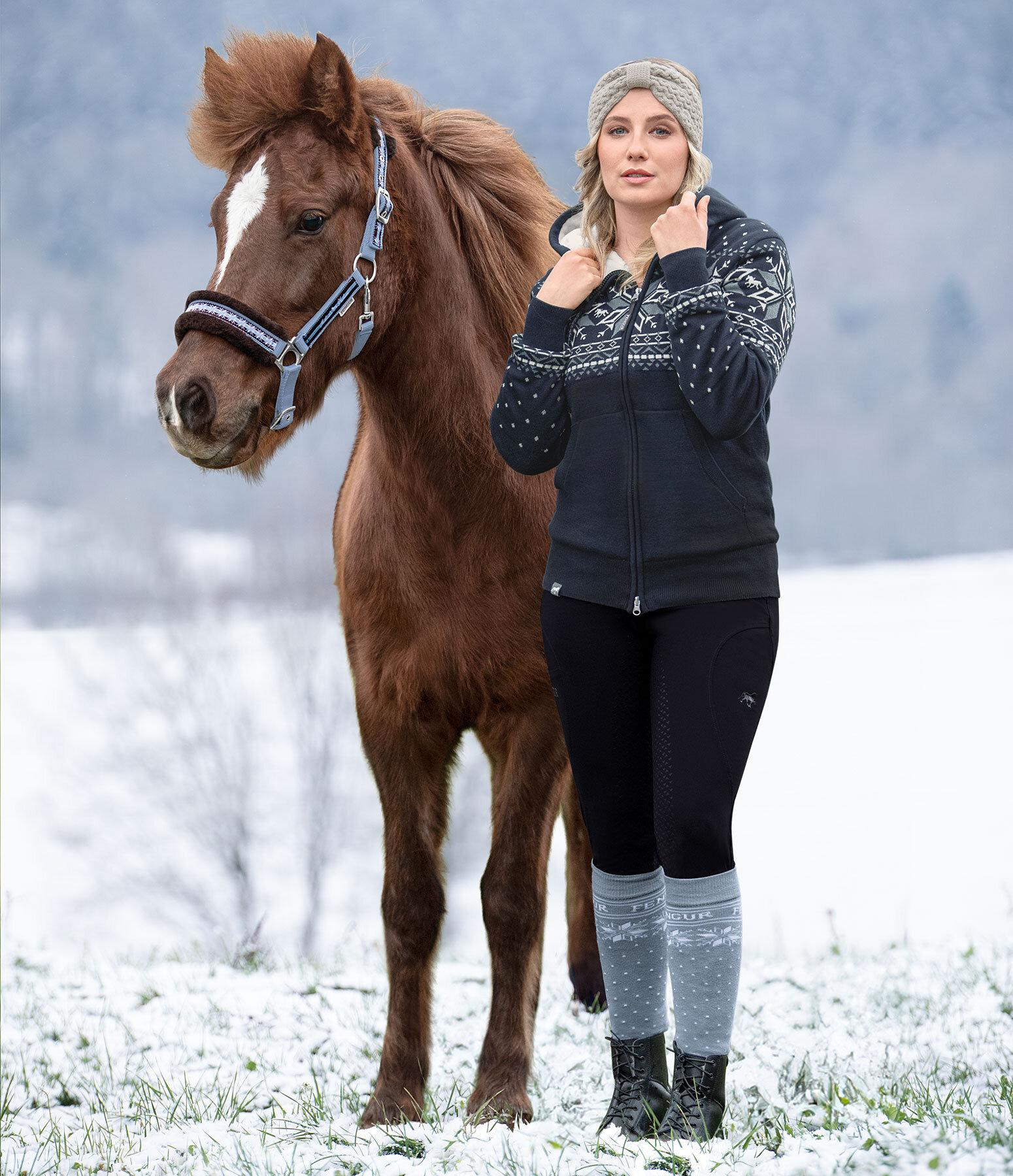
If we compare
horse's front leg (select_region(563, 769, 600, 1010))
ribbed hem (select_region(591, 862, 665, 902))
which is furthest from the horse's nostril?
horse's front leg (select_region(563, 769, 600, 1010))

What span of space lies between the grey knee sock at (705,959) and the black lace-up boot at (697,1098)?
0.08ft

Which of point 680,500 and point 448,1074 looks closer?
point 680,500

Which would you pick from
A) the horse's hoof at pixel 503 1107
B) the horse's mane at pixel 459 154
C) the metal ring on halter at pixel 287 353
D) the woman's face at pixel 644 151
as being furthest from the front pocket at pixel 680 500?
the horse's hoof at pixel 503 1107

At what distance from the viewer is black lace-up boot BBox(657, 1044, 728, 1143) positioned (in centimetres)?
Answer: 201

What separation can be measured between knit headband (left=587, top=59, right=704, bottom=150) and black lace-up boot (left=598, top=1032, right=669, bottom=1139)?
1.91 metres

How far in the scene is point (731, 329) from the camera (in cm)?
195

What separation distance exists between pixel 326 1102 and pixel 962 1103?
1.71 metres

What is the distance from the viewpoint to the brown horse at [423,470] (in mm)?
2492

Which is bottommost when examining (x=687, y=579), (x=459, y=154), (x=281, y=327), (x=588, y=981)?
(x=588, y=981)

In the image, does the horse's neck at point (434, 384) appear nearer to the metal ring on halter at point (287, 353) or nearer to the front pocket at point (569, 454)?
the metal ring on halter at point (287, 353)

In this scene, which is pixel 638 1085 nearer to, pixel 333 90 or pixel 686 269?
pixel 686 269

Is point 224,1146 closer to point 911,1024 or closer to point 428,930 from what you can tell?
point 428,930

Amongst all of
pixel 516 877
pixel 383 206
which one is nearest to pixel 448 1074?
pixel 516 877

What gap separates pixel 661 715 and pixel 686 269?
866 millimetres
